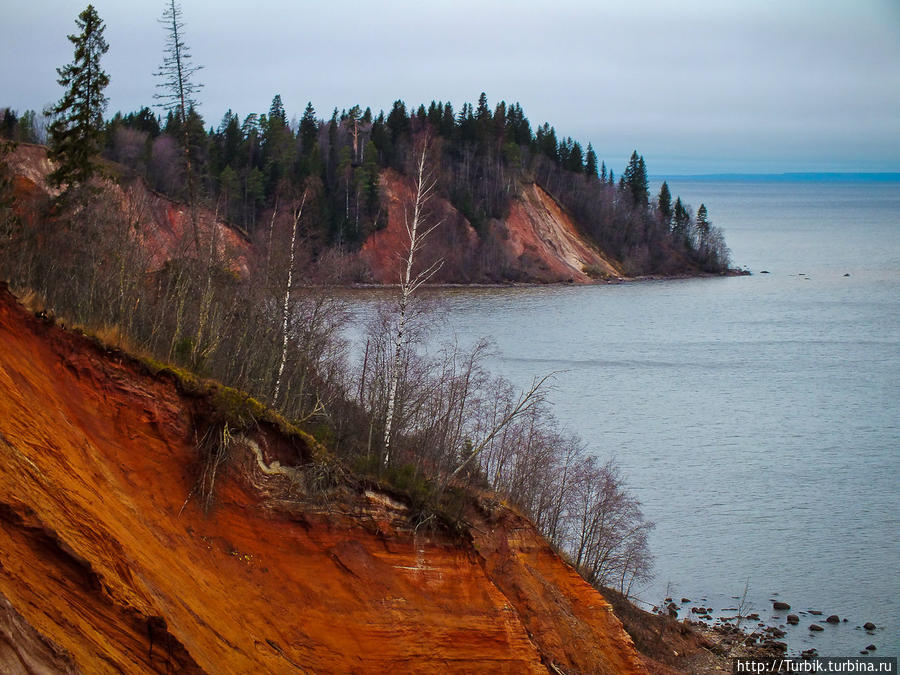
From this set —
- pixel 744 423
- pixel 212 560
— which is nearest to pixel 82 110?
pixel 212 560

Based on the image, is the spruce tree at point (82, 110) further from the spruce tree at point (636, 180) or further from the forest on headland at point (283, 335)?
the spruce tree at point (636, 180)

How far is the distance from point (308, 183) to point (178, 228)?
1244 inches

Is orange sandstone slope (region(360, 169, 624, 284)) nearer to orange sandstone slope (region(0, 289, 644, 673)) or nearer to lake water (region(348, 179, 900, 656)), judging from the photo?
lake water (region(348, 179, 900, 656))

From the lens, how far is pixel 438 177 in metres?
83.8

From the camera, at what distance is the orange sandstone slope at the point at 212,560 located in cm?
955

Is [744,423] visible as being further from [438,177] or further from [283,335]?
[438,177]

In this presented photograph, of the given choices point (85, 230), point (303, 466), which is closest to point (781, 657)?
point (303, 466)

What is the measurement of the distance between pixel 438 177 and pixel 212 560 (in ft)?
238

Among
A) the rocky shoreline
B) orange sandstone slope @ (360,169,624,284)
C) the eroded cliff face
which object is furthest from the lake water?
the eroded cliff face

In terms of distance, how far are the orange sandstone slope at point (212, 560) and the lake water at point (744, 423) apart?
445 inches

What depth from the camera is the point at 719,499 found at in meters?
33.0

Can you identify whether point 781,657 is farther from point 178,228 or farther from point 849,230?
point 849,230

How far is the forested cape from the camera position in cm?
7588

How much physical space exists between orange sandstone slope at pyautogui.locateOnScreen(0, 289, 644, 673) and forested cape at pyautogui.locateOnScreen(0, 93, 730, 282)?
44.7m
